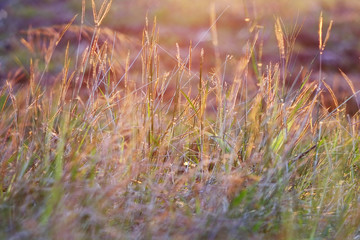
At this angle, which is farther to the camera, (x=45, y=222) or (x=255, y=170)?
(x=255, y=170)

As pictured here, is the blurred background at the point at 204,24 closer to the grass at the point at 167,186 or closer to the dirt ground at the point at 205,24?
the dirt ground at the point at 205,24

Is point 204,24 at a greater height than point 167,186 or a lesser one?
lesser

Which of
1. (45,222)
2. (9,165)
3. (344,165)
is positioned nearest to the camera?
(45,222)

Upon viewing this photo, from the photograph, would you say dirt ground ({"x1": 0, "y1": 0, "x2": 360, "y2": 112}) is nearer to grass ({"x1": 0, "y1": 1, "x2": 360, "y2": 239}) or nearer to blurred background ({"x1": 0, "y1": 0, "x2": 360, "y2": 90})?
blurred background ({"x1": 0, "y1": 0, "x2": 360, "y2": 90})

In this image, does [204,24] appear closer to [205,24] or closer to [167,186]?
[205,24]

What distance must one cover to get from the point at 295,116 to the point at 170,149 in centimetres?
46

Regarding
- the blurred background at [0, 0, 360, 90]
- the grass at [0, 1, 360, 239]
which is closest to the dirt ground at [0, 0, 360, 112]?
the blurred background at [0, 0, 360, 90]

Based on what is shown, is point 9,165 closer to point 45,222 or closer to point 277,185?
point 45,222

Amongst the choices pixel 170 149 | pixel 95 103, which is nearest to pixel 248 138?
pixel 170 149

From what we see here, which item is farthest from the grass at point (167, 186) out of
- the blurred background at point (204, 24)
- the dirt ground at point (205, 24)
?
the blurred background at point (204, 24)

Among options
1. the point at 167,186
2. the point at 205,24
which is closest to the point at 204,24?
the point at 205,24

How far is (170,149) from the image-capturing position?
1.89 metres

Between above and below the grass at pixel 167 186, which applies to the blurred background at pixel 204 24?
below

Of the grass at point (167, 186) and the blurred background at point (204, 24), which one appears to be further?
the blurred background at point (204, 24)
